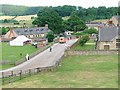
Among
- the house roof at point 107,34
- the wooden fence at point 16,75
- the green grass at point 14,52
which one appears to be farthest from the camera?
the house roof at point 107,34

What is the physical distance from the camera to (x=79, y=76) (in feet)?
93.8

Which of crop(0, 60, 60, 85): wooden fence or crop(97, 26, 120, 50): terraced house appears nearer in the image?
crop(0, 60, 60, 85): wooden fence

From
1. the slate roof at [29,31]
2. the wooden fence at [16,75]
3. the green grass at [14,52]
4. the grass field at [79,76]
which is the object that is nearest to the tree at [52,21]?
the slate roof at [29,31]

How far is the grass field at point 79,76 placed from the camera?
82.1 feet

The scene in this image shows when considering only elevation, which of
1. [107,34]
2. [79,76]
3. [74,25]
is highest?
[74,25]

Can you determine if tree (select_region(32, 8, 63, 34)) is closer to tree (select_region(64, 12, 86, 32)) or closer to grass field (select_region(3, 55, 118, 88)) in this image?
tree (select_region(64, 12, 86, 32))

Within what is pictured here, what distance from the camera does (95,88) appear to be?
77.6ft

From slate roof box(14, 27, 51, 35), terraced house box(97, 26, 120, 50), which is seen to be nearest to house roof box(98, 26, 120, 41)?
terraced house box(97, 26, 120, 50)

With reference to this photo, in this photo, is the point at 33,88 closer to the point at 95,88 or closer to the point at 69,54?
the point at 95,88

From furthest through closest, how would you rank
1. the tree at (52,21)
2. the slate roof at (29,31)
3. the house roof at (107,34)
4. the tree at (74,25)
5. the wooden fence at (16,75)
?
the tree at (74,25), the tree at (52,21), the slate roof at (29,31), the house roof at (107,34), the wooden fence at (16,75)

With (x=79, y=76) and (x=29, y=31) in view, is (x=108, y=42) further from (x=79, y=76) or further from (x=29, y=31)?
(x=29, y=31)

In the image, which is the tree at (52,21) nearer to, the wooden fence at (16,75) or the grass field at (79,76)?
the grass field at (79,76)

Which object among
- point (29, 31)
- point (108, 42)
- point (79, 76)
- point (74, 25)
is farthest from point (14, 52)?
point (74, 25)

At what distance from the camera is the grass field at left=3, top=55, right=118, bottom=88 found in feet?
82.1
